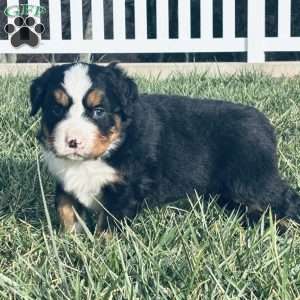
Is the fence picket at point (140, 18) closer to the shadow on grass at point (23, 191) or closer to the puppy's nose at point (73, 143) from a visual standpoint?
the shadow on grass at point (23, 191)

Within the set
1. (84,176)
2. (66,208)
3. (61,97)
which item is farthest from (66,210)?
(61,97)

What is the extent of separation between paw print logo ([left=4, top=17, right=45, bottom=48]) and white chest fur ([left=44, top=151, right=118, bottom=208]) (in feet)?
22.6

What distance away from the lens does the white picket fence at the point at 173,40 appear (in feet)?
30.7

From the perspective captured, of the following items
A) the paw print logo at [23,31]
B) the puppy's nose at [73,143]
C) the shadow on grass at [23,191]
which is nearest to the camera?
the puppy's nose at [73,143]

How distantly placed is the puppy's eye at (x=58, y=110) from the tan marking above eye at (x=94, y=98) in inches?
4.8

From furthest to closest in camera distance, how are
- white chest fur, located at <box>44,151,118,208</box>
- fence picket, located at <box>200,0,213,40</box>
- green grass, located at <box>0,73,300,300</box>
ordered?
fence picket, located at <box>200,0,213,40</box> → white chest fur, located at <box>44,151,118,208</box> → green grass, located at <box>0,73,300,300</box>

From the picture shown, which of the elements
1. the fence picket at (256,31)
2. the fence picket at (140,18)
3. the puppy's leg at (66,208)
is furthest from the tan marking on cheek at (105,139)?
the fence picket at (140,18)

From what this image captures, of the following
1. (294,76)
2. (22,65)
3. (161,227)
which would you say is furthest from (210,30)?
(161,227)

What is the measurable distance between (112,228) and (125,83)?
671 mm

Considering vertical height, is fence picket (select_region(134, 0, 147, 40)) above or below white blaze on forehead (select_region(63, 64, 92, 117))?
above

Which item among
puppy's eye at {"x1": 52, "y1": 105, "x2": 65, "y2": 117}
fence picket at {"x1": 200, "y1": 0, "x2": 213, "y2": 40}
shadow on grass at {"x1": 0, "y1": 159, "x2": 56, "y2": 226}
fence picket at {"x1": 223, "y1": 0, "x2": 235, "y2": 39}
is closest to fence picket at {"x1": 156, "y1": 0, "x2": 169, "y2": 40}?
fence picket at {"x1": 200, "y1": 0, "x2": 213, "y2": 40}

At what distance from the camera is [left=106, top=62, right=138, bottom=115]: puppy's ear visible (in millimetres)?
3229

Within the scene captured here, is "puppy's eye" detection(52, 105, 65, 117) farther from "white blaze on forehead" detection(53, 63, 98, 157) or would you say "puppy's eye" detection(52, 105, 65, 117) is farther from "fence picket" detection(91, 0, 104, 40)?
"fence picket" detection(91, 0, 104, 40)

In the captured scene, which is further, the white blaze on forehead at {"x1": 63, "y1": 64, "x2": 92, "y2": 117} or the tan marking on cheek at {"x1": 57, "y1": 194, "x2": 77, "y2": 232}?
the tan marking on cheek at {"x1": 57, "y1": 194, "x2": 77, "y2": 232}
